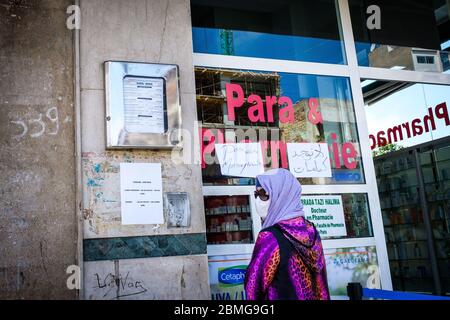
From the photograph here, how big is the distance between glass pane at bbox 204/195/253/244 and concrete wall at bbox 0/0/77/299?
1123mm

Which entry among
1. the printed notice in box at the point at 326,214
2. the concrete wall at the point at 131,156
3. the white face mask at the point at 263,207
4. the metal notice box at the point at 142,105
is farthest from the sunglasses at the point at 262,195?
the printed notice in box at the point at 326,214

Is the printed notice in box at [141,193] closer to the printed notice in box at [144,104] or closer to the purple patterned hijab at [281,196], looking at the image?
the printed notice in box at [144,104]

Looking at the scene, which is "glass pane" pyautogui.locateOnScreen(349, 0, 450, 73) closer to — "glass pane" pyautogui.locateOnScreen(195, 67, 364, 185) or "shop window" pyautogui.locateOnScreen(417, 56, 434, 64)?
"shop window" pyautogui.locateOnScreen(417, 56, 434, 64)

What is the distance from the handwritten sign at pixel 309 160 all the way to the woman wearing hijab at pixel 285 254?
1597 millimetres

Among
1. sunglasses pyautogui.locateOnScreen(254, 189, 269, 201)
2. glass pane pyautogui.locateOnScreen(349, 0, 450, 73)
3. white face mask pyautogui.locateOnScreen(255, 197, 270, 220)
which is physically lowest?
white face mask pyautogui.locateOnScreen(255, 197, 270, 220)

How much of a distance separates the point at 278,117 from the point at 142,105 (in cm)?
141

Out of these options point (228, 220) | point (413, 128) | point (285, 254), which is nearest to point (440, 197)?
point (413, 128)

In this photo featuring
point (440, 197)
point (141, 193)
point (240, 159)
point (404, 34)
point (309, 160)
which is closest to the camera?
point (141, 193)

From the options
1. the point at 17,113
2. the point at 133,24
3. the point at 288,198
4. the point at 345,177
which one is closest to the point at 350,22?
the point at 345,177

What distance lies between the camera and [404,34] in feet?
18.3

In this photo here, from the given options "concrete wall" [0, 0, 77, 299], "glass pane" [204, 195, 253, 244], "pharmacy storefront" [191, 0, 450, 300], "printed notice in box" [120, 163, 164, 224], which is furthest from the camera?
"pharmacy storefront" [191, 0, 450, 300]

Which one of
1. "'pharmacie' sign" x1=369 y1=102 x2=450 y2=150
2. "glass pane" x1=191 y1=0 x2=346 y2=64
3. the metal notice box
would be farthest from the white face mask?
"'pharmacie' sign" x1=369 y1=102 x2=450 y2=150

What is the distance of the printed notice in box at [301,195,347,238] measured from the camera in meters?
4.45

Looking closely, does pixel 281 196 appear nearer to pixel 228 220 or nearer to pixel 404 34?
pixel 228 220
